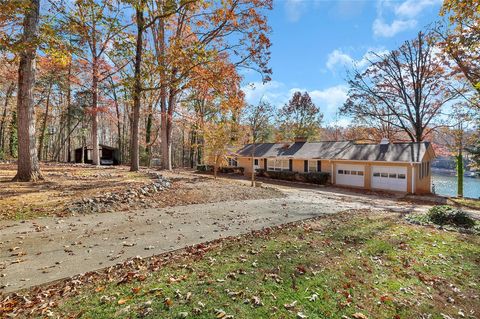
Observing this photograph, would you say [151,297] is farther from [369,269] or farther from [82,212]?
[82,212]

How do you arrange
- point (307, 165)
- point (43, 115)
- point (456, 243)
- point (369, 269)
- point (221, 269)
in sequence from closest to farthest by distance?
1. point (221, 269)
2. point (369, 269)
3. point (456, 243)
4. point (307, 165)
5. point (43, 115)

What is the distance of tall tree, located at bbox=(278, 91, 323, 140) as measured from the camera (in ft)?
119

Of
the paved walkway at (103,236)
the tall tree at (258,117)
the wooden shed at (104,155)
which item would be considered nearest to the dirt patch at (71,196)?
the paved walkway at (103,236)

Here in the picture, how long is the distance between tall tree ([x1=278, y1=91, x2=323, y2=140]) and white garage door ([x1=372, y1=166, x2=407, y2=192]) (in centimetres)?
1703

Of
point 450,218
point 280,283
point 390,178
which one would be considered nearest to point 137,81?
point 280,283

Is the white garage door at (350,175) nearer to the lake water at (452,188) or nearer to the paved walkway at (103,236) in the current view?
the lake water at (452,188)

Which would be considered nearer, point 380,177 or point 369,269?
point 369,269

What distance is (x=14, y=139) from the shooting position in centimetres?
2808

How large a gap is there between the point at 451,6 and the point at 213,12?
37.3 feet

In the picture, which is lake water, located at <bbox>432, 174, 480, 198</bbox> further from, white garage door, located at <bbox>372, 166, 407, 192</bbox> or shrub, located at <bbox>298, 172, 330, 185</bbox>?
shrub, located at <bbox>298, 172, 330, 185</bbox>

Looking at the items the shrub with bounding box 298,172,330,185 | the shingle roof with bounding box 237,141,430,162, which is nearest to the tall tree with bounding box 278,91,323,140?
the shingle roof with bounding box 237,141,430,162

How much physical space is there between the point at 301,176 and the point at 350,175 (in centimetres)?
403

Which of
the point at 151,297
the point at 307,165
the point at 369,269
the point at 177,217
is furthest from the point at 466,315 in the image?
the point at 307,165

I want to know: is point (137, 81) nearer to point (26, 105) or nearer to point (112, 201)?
point (26, 105)
